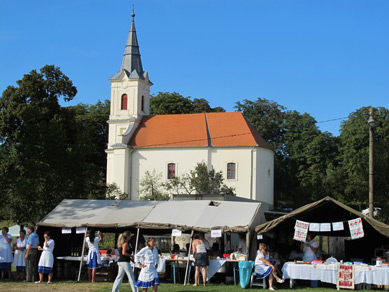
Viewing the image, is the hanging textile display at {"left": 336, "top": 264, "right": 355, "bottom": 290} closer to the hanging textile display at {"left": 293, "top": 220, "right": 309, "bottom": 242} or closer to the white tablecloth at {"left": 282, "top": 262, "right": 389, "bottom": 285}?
the white tablecloth at {"left": 282, "top": 262, "right": 389, "bottom": 285}

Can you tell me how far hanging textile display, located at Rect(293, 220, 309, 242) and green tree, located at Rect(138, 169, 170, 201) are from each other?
95.7ft

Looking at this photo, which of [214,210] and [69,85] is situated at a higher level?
[69,85]

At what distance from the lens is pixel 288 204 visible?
59.3 meters

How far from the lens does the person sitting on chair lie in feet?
46.0

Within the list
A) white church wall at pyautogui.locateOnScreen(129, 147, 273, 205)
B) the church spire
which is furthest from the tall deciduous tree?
the church spire

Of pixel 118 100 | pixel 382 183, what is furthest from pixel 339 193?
pixel 118 100

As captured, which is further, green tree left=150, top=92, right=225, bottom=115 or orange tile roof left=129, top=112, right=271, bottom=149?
green tree left=150, top=92, right=225, bottom=115

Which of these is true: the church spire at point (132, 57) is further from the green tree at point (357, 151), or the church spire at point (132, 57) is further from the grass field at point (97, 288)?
the grass field at point (97, 288)

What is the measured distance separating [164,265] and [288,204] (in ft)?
148

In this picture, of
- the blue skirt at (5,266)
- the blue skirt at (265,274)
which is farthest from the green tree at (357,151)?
the blue skirt at (5,266)

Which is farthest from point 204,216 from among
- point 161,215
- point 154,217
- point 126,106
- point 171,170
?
point 126,106

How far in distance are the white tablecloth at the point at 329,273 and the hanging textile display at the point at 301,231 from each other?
0.91 m

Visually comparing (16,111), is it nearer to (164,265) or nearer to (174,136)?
(164,265)

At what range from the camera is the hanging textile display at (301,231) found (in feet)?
49.2
